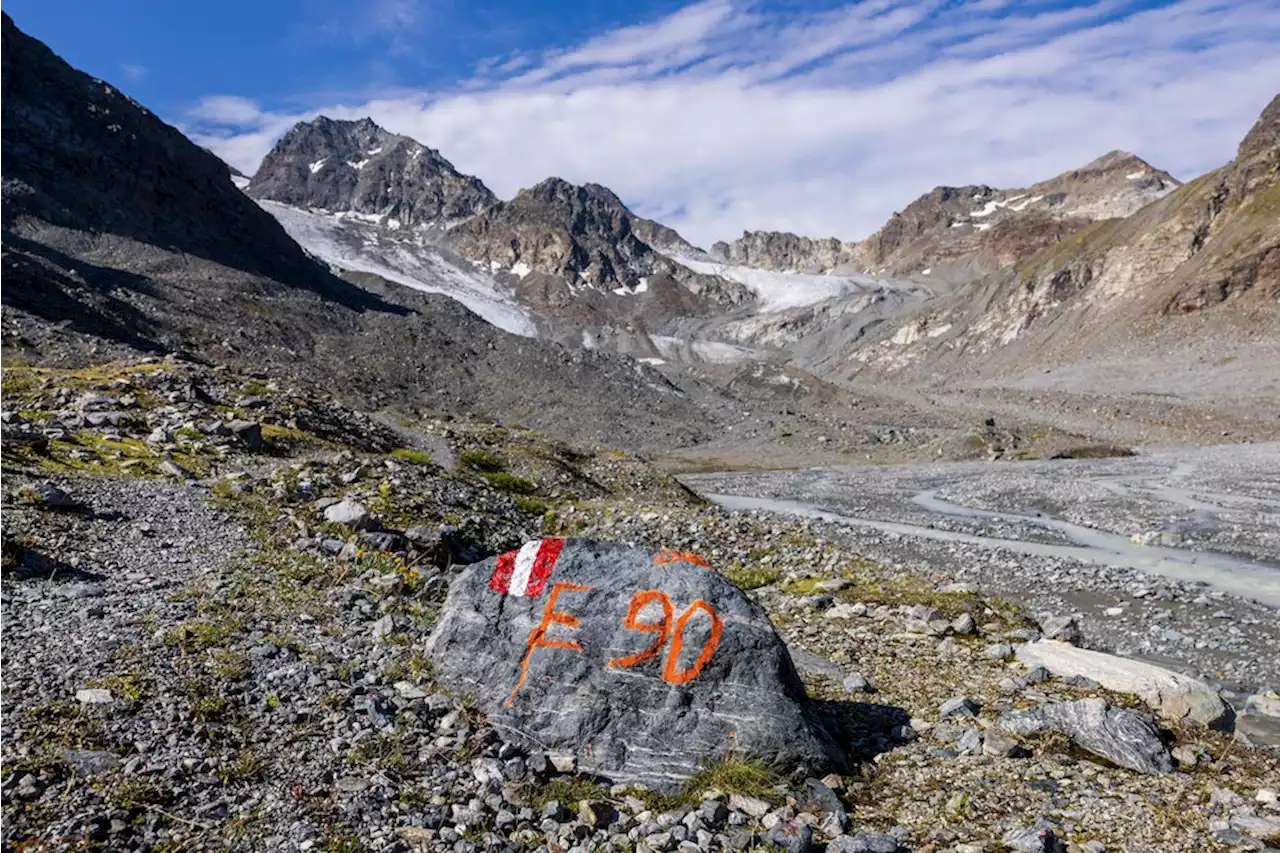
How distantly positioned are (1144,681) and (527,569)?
30.1ft

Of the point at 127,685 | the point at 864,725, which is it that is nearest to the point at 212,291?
the point at 127,685

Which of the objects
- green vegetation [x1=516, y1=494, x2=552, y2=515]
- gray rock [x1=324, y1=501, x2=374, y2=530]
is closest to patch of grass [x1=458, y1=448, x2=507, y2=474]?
green vegetation [x1=516, y1=494, x2=552, y2=515]

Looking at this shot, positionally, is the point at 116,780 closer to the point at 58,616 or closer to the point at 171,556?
the point at 58,616

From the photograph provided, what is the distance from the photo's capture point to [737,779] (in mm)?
8125

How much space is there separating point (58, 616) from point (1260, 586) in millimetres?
29519

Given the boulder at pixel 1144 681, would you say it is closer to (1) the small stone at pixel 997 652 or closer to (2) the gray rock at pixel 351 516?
(1) the small stone at pixel 997 652

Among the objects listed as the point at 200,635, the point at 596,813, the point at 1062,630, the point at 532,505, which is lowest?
the point at 532,505

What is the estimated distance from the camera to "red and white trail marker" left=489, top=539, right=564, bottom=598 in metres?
9.74

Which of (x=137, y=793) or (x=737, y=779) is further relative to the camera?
(x=737, y=779)

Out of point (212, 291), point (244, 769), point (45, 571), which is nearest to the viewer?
point (244, 769)

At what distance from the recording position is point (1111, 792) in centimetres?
873

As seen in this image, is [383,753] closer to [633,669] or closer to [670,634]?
[633,669]

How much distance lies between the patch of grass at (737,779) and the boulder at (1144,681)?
6.55m

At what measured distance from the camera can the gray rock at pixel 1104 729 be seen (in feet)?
30.8
